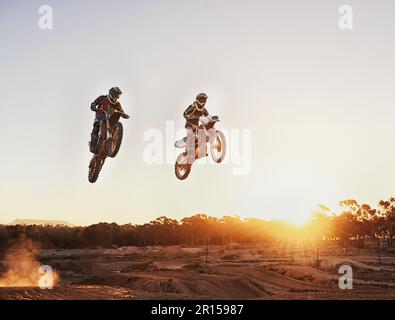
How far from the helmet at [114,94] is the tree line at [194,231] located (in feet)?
336

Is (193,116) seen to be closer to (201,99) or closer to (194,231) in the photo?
(201,99)

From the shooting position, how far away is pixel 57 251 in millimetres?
113375

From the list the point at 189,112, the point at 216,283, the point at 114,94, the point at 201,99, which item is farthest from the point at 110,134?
the point at 216,283

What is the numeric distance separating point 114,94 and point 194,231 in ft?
414

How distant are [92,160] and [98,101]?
2112 mm

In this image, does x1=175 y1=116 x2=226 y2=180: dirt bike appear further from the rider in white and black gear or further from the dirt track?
the dirt track

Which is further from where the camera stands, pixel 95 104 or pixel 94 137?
pixel 94 137

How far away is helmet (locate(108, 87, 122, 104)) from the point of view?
13.4m

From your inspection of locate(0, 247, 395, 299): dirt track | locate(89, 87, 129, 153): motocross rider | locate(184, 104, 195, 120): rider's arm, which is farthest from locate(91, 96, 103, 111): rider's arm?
locate(0, 247, 395, 299): dirt track

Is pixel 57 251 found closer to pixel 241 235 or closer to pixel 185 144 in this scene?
pixel 241 235

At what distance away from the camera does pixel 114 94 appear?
44.1 feet

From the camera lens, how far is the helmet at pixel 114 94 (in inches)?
528
